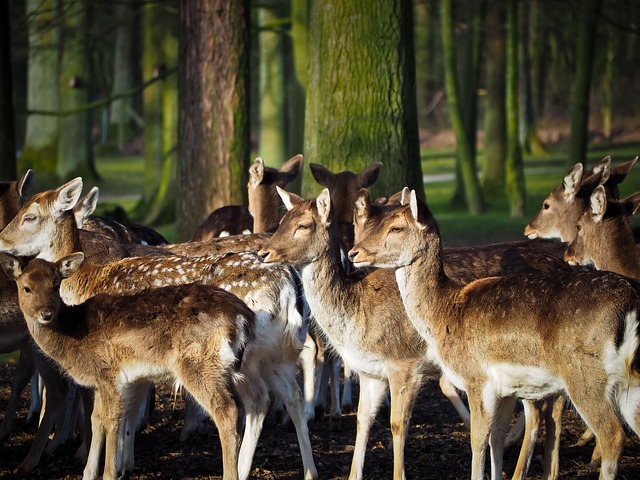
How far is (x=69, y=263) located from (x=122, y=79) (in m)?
24.0

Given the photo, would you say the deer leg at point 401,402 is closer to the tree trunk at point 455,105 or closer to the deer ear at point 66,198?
the deer ear at point 66,198

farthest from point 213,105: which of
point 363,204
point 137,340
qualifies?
point 137,340

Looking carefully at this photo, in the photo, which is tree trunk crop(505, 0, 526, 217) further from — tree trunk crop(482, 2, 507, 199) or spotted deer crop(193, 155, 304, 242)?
spotted deer crop(193, 155, 304, 242)

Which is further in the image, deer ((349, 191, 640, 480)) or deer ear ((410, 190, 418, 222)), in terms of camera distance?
deer ear ((410, 190, 418, 222))

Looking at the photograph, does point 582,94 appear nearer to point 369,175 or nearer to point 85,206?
point 369,175

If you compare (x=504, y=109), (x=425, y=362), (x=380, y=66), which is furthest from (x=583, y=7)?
(x=425, y=362)

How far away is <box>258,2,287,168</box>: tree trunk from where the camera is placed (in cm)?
2033

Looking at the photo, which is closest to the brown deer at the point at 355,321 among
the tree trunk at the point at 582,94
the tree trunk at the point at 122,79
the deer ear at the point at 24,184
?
the deer ear at the point at 24,184

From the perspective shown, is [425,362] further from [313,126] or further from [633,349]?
[313,126]

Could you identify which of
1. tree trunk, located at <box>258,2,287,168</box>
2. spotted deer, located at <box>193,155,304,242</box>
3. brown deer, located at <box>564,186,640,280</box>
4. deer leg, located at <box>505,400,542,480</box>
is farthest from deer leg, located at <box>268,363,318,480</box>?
tree trunk, located at <box>258,2,287,168</box>

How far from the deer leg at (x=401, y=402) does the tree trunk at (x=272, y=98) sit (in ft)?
45.7

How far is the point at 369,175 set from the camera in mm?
9250

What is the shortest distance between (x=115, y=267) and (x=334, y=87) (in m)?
3.97

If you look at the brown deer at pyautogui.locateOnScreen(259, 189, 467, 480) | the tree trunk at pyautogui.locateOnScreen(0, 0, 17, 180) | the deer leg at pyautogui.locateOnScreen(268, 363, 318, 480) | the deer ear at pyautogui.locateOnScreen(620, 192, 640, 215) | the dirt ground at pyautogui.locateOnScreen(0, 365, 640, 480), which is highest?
the tree trunk at pyautogui.locateOnScreen(0, 0, 17, 180)
